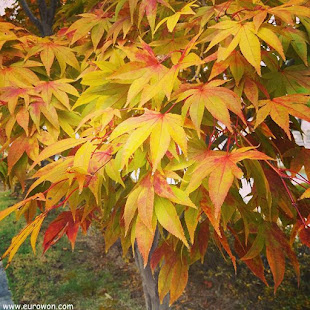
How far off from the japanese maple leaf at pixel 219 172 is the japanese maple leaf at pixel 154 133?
0.07 meters

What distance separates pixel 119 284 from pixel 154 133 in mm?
3037

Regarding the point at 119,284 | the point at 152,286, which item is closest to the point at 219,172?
the point at 152,286

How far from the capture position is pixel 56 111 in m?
1.33

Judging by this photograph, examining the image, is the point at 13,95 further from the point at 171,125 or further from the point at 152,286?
the point at 152,286

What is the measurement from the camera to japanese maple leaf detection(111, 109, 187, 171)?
870 mm

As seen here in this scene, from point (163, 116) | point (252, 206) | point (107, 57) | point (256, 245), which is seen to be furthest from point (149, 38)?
point (256, 245)

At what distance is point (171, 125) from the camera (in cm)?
93

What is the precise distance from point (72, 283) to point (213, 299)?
137 centimetres

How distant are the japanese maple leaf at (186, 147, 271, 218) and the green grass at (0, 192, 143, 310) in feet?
9.11

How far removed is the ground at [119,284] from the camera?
3263mm

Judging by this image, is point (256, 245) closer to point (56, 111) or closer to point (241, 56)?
point (241, 56)

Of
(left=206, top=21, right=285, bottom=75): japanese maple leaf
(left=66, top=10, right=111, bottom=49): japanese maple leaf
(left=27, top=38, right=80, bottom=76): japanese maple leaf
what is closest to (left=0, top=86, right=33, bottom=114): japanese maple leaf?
(left=27, top=38, right=80, bottom=76): japanese maple leaf

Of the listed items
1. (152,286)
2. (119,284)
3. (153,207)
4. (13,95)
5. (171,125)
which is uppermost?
(13,95)

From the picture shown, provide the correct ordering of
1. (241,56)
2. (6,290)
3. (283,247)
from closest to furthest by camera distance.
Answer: (241,56) → (283,247) → (6,290)
